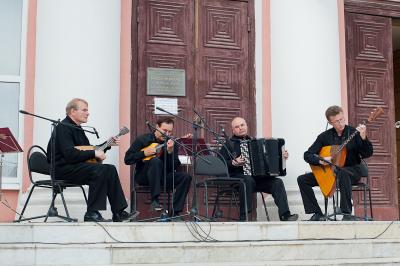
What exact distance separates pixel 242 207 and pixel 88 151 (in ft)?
6.13

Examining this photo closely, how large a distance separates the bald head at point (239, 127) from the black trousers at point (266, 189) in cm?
53

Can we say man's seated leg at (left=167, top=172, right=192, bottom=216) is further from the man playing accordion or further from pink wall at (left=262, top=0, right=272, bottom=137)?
pink wall at (left=262, top=0, right=272, bottom=137)

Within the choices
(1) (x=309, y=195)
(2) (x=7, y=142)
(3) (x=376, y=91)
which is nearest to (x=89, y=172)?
(2) (x=7, y=142)

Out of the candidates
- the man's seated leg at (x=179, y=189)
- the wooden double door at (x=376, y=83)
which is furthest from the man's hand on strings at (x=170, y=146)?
the wooden double door at (x=376, y=83)

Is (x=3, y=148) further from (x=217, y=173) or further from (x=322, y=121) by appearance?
(x=322, y=121)

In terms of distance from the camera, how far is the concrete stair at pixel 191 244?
18.1 ft

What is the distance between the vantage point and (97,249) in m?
5.53

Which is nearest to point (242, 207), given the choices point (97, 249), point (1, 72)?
point (97, 249)

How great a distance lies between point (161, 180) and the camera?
7.30 metres

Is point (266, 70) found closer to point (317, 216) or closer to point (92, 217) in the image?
point (317, 216)

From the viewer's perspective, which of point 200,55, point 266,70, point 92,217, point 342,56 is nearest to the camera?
point 92,217

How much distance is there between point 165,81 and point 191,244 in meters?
3.08

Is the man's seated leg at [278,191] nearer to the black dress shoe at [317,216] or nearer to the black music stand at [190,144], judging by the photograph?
the black dress shoe at [317,216]

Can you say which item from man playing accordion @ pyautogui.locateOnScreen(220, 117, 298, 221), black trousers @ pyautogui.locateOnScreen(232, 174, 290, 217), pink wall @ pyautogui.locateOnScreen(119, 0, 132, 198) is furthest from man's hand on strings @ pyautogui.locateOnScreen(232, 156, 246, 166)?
pink wall @ pyautogui.locateOnScreen(119, 0, 132, 198)
